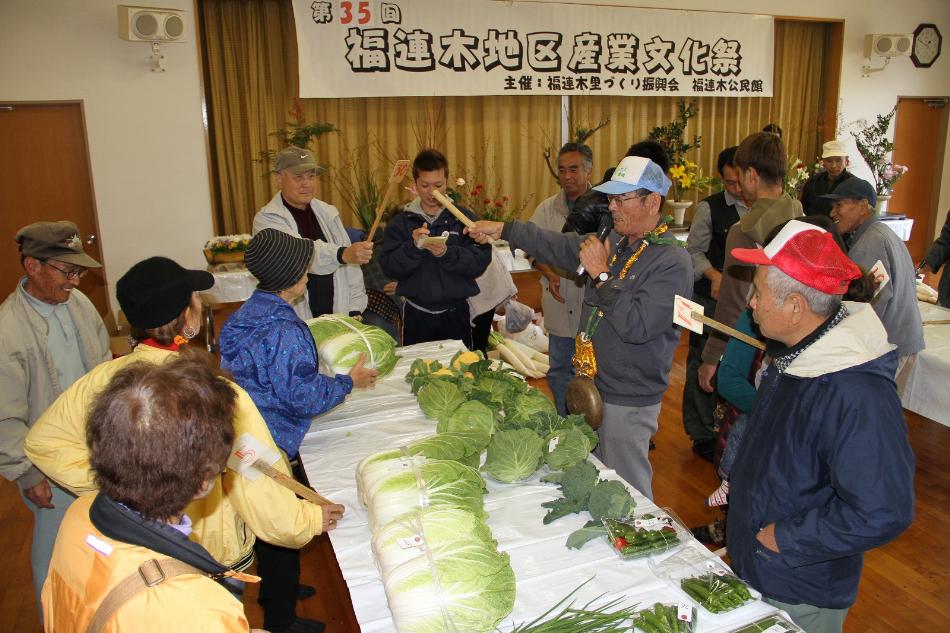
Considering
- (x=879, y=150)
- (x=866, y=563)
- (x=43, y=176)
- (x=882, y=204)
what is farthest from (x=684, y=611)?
(x=879, y=150)

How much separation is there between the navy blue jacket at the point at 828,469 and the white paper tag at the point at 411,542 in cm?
79

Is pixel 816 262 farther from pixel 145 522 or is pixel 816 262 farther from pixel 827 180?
pixel 827 180

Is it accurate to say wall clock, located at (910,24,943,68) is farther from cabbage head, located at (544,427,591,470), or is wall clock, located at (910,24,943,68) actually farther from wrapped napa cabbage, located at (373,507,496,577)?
wrapped napa cabbage, located at (373,507,496,577)

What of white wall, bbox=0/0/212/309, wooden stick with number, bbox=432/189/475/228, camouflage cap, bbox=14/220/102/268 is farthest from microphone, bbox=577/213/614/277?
white wall, bbox=0/0/212/309

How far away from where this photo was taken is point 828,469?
4.80 ft

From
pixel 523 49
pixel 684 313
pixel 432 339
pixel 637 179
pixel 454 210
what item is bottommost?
pixel 432 339

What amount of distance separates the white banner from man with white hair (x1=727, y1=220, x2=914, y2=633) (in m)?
5.36

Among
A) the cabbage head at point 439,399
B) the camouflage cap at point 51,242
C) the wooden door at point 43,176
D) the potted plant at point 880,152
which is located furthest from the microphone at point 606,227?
the potted plant at point 880,152

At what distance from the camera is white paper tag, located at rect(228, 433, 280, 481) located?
1.64 m

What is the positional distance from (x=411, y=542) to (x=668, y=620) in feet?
1.92

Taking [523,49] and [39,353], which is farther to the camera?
[523,49]

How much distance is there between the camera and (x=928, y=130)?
9281mm

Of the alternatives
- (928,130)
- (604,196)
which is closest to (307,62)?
(604,196)

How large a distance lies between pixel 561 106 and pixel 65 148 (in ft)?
16.2
